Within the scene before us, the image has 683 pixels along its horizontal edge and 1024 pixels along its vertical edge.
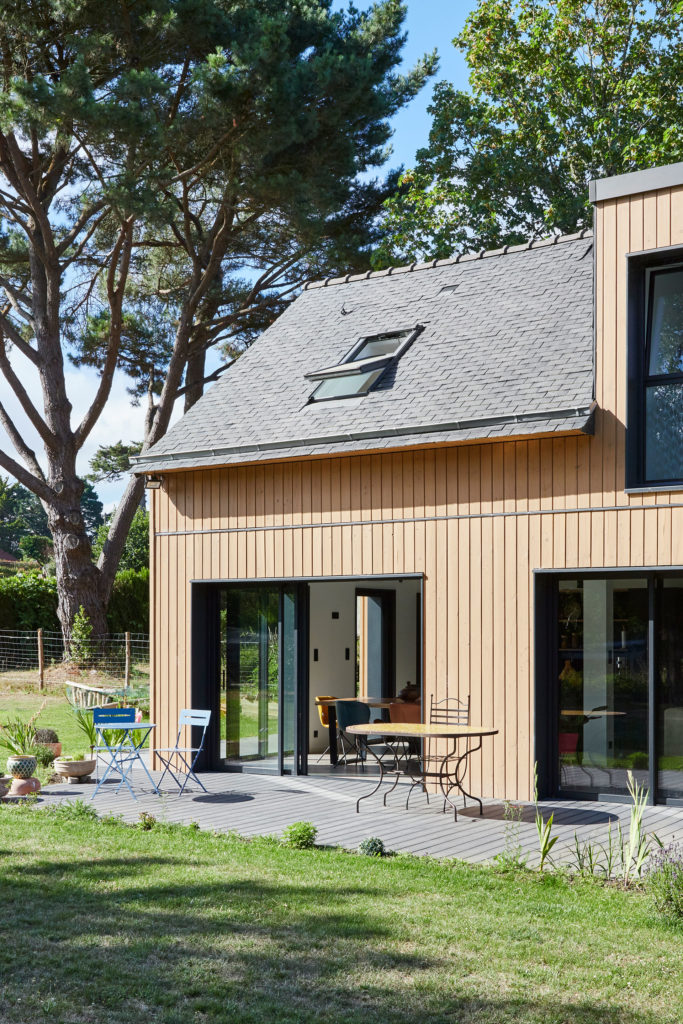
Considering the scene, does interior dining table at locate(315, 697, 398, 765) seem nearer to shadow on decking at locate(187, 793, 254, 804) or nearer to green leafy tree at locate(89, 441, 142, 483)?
shadow on decking at locate(187, 793, 254, 804)

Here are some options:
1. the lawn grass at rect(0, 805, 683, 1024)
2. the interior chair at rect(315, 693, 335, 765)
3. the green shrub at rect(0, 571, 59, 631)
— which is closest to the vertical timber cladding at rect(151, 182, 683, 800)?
the interior chair at rect(315, 693, 335, 765)

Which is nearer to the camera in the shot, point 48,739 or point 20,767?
point 20,767

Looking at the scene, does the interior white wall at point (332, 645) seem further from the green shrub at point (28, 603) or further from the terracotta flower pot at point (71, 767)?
the green shrub at point (28, 603)

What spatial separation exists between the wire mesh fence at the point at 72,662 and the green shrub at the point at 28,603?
867 millimetres

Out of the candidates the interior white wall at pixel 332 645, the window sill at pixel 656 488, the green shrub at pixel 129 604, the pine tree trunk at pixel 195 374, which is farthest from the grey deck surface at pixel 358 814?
the green shrub at pixel 129 604

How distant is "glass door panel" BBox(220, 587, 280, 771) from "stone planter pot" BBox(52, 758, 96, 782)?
1.74m

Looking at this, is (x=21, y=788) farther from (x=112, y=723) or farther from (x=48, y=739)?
(x=48, y=739)

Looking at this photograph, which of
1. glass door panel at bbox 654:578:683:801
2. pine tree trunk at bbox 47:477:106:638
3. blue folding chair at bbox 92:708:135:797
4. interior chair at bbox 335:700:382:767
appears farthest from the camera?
pine tree trunk at bbox 47:477:106:638

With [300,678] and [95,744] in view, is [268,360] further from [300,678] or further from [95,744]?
[95,744]

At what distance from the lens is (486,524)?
36.8 ft

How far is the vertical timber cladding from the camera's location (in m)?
10.4

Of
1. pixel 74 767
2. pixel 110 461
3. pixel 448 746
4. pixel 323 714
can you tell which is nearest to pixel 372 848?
pixel 448 746

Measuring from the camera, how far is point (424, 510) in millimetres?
11648

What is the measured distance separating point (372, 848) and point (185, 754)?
17.1ft
